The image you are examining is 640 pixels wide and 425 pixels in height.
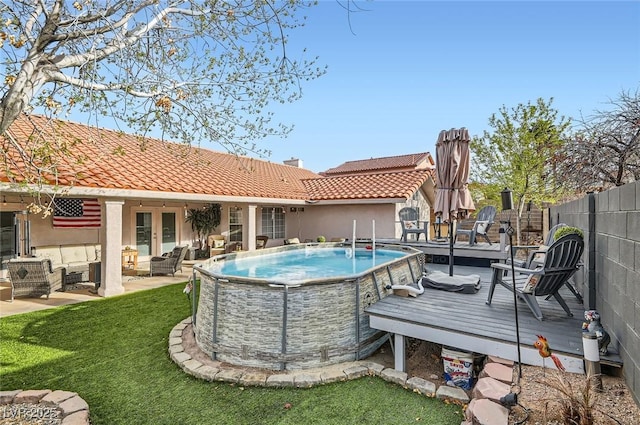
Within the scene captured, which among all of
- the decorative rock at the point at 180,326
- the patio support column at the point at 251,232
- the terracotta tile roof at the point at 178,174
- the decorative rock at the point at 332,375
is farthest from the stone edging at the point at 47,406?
the patio support column at the point at 251,232

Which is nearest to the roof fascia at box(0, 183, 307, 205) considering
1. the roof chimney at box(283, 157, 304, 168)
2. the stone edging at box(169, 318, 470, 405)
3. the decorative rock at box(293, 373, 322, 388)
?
the stone edging at box(169, 318, 470, 405)

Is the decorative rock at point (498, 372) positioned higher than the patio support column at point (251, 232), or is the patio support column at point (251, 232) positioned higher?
the patio support column at point (251, 232)

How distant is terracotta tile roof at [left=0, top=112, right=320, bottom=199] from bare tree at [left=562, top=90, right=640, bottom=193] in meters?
9.03

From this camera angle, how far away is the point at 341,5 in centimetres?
480

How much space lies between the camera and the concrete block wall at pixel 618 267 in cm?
311

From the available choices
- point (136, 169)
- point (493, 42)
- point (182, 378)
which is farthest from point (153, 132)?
point (493, 42)

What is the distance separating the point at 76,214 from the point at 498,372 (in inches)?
526

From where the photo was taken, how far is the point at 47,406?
3.97 metres

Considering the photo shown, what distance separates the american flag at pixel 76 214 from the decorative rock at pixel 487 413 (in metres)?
12.6

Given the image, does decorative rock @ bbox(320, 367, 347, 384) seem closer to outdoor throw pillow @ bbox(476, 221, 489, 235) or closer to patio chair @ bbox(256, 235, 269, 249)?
outdoor throw pillow @ bbox(476, 221, 489, 235)

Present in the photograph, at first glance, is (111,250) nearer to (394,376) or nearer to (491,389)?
(394,376)

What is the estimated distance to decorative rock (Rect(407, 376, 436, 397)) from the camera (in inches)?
170

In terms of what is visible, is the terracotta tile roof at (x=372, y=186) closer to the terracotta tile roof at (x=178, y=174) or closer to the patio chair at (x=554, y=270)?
the terracotta tile roof at (x=178, y=174)

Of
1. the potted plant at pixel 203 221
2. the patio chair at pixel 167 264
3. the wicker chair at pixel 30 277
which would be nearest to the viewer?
the wicker chair at pixel 30 277
